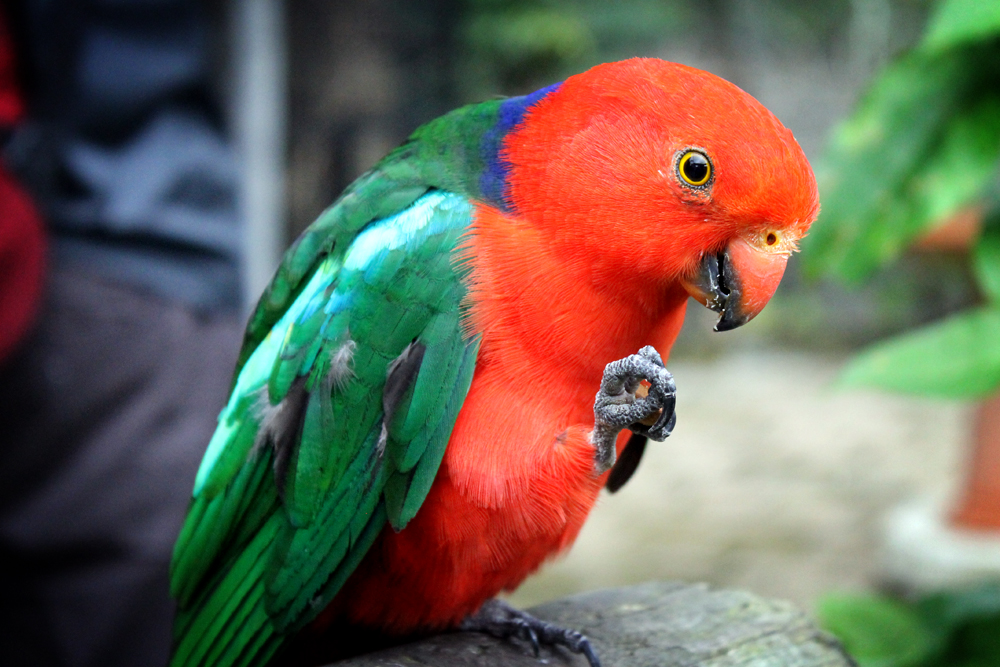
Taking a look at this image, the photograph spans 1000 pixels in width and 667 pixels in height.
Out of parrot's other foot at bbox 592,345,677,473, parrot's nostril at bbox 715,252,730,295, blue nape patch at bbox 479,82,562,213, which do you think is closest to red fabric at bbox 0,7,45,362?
blue nape patch at bbox 479,82,562,213

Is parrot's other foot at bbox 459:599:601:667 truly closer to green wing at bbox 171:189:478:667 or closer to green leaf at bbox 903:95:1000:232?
green wing at bbox 171:189:478:667

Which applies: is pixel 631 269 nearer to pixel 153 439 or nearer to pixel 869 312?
pixel 153 439

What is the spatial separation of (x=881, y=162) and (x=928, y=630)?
1143mm

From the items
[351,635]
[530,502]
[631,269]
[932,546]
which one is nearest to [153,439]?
[351,635]

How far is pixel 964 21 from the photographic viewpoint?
1697 millimetres

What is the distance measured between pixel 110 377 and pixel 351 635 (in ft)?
3.11

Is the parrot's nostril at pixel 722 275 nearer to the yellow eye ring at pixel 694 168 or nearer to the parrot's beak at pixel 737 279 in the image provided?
the parrot's beak at pixel 737 279

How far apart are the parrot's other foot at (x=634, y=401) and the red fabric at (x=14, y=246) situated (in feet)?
4.46

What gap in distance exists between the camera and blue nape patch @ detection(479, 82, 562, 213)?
1273 millimetres

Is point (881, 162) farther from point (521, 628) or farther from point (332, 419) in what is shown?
point (332, 419)

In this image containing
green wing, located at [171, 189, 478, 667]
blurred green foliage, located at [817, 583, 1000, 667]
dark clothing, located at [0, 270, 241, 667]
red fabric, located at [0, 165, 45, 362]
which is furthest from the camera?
blurred green foliage, located at [817, 583, 1000, 667]

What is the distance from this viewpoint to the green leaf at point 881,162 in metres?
2.04

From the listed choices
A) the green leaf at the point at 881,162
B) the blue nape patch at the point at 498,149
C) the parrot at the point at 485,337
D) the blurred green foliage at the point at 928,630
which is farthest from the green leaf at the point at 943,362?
the blue nape patch at the point at 498,149

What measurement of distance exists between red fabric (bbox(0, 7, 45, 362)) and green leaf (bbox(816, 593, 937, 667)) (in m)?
1.96
